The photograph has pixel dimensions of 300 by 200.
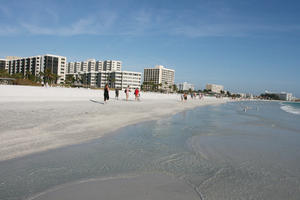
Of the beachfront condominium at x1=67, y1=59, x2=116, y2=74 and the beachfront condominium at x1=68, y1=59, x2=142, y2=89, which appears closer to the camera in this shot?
the beachfront condominium at x1=68, y1=59, x2=142, y2=89

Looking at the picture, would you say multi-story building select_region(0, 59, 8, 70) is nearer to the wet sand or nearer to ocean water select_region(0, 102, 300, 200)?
ocean water select_region(0, 102, 300, 200)

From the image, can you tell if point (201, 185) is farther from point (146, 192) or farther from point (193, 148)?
point (193, 148)

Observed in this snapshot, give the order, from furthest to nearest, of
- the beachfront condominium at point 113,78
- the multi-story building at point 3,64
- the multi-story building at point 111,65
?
the multi-story building at point 111,65 → the multi-story building at point 3,64 → the beachfront condominium at point 113,78

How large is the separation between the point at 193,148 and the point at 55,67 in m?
135

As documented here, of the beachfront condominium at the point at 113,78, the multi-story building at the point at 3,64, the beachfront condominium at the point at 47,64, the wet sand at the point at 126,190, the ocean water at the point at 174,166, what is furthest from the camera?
the multi-story building at the point at 3,64

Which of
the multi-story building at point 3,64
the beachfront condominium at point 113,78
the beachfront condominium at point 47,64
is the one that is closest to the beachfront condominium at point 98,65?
the beachfront condominium at point 113,78

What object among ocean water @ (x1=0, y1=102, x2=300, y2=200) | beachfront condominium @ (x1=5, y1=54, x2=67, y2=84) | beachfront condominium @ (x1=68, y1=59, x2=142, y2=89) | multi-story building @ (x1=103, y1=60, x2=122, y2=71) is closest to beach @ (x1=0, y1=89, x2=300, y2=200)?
ocean water @ (x1=0, y1=102, x2=300, y2=200)

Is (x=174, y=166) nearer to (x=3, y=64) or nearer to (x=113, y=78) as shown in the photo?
(x=113, y=78)

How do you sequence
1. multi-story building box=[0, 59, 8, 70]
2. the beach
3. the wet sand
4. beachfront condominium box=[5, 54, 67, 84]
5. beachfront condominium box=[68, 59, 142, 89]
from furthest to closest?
1. multi-story building box=[0, 59, 8, 70]
2. beachfront condominium box=[68, 59, 142, 89]
3. beachfront condominium box=[5, 54, 67, 84]
4. the beach
5. the wet sand

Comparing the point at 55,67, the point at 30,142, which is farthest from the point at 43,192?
the point at 55,67

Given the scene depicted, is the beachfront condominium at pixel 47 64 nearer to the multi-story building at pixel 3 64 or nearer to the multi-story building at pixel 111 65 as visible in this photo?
the multi-story building at pixel 3 64

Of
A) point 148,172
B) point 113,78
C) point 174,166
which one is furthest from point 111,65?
point 148,172

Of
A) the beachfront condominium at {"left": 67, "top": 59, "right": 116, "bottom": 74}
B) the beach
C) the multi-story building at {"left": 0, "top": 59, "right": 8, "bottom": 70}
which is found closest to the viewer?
the beach

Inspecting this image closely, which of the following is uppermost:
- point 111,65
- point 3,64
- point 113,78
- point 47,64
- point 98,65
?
point 98,65
